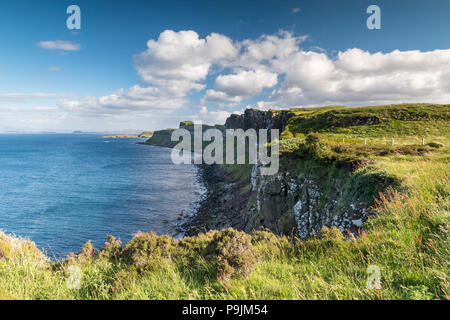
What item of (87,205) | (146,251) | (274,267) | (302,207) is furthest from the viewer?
(87,205)

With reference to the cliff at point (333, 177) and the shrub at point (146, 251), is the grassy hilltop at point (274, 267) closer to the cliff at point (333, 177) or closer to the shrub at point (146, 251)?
the shrub at point (146, 251)

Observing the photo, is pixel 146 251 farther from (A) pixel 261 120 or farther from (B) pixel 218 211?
(A) pixel 261 120

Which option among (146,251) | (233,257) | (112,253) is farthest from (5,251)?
(233,257)

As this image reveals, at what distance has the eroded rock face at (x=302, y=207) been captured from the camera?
1498 centimetres

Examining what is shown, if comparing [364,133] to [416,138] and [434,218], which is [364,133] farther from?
[434,218]

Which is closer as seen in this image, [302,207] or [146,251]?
[146,251]

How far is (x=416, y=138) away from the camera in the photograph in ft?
104

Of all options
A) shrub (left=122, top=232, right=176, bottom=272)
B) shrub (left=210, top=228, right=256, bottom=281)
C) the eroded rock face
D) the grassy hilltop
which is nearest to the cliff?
the eroded rock face

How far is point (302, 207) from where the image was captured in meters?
21.3

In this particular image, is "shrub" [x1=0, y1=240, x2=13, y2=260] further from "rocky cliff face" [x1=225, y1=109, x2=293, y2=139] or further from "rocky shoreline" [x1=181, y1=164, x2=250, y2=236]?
"rocky cliff face" [x1=225, y1=109, x2=293, y2=139]

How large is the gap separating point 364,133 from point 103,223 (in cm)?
5051
